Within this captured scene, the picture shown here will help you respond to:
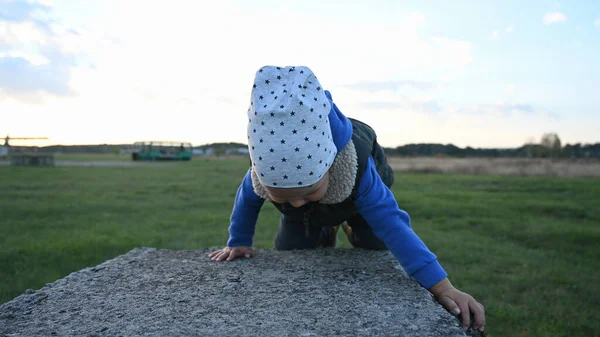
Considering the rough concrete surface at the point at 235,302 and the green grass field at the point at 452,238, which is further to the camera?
the green grass field at the point at 452,238

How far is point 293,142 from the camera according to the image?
5.62ft

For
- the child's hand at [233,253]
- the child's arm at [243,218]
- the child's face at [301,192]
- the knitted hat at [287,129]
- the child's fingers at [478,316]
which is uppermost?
the knitted hat at [287,129]

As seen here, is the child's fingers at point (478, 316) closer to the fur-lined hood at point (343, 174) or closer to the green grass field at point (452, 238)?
the fur-lined hood at point (343, 174)

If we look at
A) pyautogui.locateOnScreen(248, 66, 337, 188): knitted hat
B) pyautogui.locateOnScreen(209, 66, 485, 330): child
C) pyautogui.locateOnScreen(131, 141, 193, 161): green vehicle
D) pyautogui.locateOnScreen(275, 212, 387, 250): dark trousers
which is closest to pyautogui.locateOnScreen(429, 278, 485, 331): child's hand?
pyautogui.locateOnScreen(209, 66, 485, 330): child

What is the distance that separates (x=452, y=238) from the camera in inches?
221

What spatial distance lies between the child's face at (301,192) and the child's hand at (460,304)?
2.14 ft

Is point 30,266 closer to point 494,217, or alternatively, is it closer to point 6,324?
point 6,324

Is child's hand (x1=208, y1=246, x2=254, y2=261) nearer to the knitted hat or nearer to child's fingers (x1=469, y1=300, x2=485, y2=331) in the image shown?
the knitted hat

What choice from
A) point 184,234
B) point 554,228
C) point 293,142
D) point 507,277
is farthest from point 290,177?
point 554,228

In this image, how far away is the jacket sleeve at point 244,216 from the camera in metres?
2.55

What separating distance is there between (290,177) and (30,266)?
10.6 feet

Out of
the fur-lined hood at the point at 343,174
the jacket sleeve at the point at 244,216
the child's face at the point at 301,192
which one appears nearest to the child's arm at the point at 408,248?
the fur-lined hood at the point at 343,174

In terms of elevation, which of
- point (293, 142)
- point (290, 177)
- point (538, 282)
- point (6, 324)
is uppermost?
point (293, 142)

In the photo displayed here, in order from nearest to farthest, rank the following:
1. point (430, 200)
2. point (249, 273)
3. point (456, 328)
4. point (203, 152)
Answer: point (456, 328)
point (249, 273)
point (430, 200)
point (203, 152)
